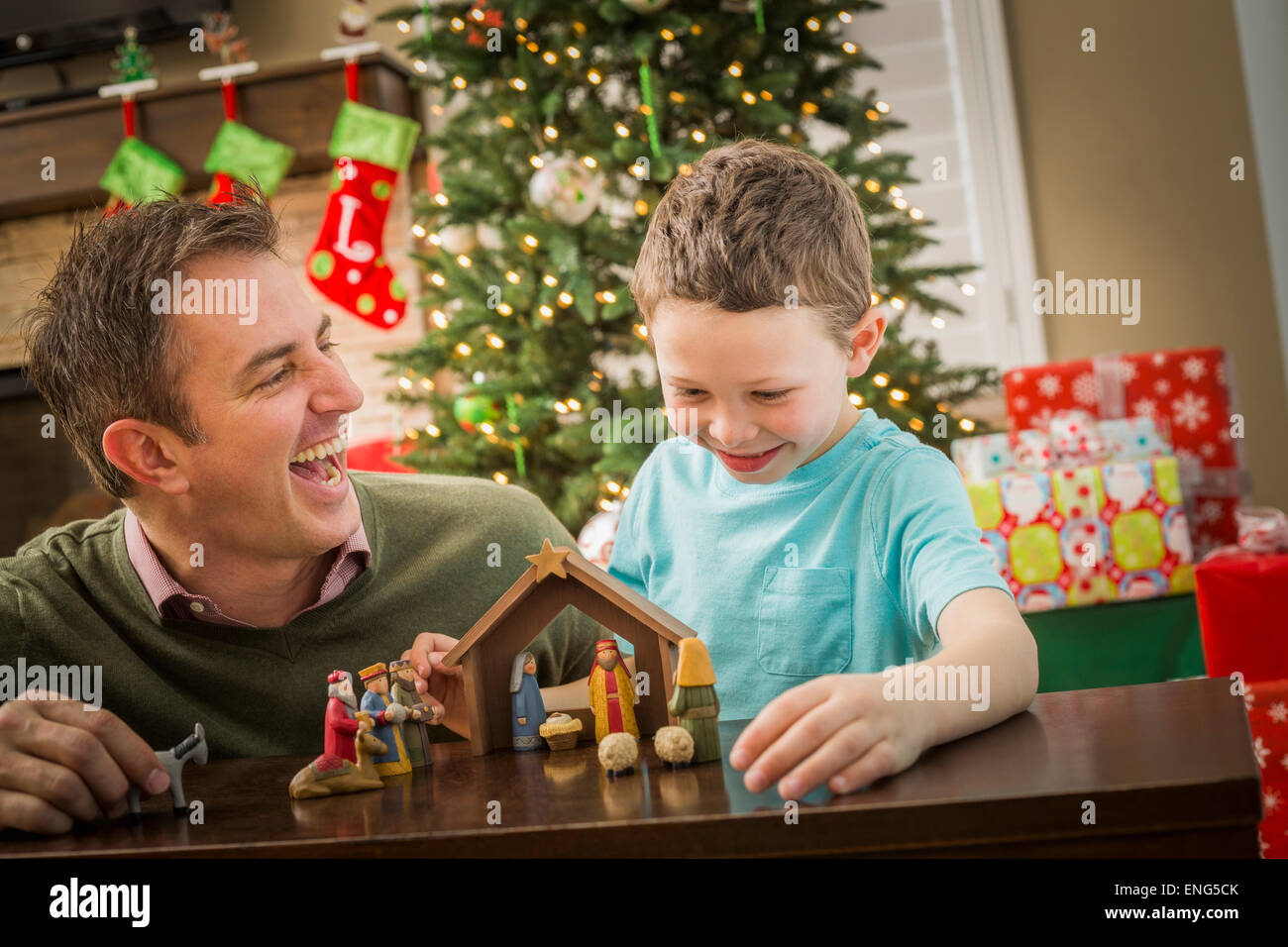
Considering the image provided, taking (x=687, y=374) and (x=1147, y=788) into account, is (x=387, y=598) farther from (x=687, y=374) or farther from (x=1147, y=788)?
(x=1147, y=788)

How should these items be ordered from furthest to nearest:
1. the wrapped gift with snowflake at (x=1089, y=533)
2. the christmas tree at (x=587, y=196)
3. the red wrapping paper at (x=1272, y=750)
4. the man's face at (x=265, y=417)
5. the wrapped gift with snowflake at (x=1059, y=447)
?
the wrapped gift with snowflake at (x=1059, y=447), the wrapped gift with snowflake at (x=1089, y=533), the christmas tree at (x=587, y=196), the red wrapping paper at (x=1272, y=750), the man's face at (x=265, y=417)

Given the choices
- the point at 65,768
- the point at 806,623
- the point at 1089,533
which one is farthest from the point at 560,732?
the point at 1089,533

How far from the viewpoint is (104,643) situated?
1202 mm

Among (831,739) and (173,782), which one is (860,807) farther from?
(173,782)

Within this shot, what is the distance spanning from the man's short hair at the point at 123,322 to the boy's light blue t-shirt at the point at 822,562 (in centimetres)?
52

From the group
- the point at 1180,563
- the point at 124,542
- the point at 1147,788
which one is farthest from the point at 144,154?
the point at 1147,788

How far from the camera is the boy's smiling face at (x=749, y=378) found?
917 mm

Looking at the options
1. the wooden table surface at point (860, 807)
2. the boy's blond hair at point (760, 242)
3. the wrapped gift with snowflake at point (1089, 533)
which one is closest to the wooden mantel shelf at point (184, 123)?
the wrapped gift with snowflake at point (1089, 533)

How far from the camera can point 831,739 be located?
642 millimetres

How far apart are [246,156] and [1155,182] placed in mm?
3289

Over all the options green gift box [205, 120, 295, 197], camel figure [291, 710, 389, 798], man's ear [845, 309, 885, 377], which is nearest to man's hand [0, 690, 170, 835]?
camel figure [291, 710, 389, 798]

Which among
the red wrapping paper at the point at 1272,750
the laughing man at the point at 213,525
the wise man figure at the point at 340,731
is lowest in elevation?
the red wrapping paper at the point at 1272,750

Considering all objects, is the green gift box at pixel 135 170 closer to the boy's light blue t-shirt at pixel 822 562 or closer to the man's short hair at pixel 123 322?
the man's short hair at pixel 123 322
